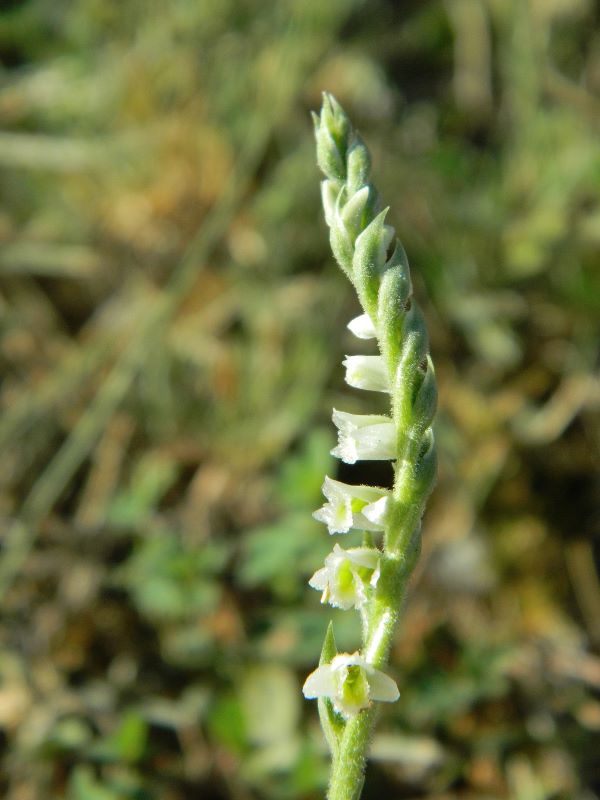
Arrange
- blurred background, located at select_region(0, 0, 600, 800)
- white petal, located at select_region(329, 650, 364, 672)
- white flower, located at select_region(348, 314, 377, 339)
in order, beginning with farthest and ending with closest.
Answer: blurred background, located at select_region(0, 0, 600, 800) < white flower, located at select_region(348, 314, 377, 339) < white petal, located at select_region(329, 650, 364, 672)

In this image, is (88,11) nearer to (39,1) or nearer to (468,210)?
(39,1)

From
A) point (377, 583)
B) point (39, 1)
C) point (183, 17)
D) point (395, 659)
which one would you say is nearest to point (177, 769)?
point (395, 659)

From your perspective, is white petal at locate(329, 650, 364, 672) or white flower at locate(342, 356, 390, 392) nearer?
white petal at locate(329, 650, 364, 672)

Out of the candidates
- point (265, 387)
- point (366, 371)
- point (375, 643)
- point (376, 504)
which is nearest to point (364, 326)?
point (366, 371)

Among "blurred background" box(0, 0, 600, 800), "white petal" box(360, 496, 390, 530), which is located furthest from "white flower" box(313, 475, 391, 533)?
"blurred background" box(0, 0, 600, 800)

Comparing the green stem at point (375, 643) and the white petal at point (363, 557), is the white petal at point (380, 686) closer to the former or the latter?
the green stem at point (375, 643)

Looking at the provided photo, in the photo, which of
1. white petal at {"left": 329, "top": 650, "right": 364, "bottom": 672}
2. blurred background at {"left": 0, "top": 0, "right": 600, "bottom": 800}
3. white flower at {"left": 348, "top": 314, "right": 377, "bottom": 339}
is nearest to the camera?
white petal at {"left": 329, "top": 650, "right": 364, "bottom": 672}

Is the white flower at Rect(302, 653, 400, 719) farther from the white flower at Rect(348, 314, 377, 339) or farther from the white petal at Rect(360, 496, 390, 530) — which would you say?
the white flower at Rect(348, 314, 377, 339)

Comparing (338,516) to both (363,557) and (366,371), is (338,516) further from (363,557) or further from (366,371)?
(366,371)
